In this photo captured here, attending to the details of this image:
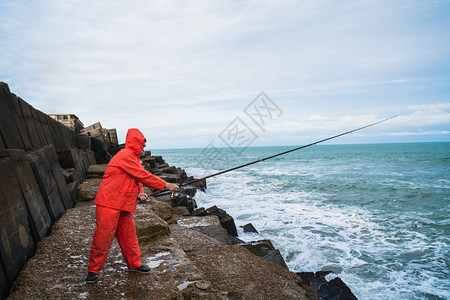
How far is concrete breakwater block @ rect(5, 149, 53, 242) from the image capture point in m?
2.86

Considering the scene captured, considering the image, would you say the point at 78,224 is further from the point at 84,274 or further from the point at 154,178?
the point at 154,178

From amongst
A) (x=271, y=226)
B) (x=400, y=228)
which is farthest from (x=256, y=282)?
(x=400, y=228)

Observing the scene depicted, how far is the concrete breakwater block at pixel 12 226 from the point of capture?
88.8 inches

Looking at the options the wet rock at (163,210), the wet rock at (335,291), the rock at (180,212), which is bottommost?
the wet rock at (335,291)

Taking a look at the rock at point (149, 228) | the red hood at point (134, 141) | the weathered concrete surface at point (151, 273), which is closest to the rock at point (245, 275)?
the weathered concrete surface at point (151, 273)

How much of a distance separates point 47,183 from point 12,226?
136 centimetres

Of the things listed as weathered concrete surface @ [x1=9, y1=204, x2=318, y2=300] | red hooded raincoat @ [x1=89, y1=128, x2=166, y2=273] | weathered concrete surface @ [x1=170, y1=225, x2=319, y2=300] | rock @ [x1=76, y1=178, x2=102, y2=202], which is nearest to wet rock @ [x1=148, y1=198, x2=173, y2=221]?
weathered concrete surface @ [x1=9, y1=204, x2=318, y2=300]

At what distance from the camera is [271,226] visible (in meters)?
9.09

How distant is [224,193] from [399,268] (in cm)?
1052

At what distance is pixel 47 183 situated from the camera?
3676 millimetres

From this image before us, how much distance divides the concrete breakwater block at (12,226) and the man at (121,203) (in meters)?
0.65

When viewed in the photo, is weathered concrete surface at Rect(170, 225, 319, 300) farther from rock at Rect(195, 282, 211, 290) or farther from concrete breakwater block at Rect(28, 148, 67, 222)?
concrete breakwater block at Rect(28, 148, 67, 222)

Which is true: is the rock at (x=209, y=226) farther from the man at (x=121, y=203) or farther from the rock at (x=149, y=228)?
the man at (x=121, y=203)

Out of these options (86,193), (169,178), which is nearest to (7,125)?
(86,193)
